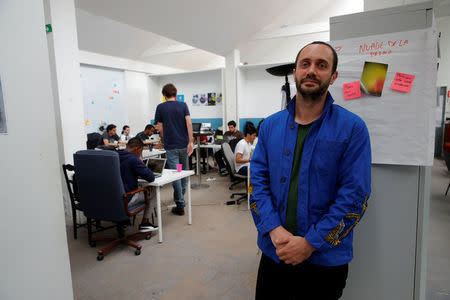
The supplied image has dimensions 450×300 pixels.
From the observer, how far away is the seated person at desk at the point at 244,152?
418cm

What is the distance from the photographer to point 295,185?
1.12m

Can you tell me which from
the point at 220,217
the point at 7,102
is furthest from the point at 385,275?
the point at 220,217

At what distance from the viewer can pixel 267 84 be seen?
802 centimetres

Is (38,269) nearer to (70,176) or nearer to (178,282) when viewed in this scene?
(178,282)

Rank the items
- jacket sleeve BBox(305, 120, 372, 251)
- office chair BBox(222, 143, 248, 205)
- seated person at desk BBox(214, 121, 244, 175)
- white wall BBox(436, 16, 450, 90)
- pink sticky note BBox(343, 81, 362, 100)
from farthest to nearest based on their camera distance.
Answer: white wall BBox(436, 16, 450, 90)
seated person at desk BBox(214, 121, 244, 175)
office chair BBox(222, 143, 248, 205)
pink sticky note BBox(343, 81, 362, 100)
jacket sleeve BBox(305, 120, 372, 251)

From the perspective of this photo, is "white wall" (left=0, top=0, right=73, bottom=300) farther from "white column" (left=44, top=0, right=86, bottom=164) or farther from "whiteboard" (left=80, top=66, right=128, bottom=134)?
"whiteboard" (left=80, top=66, right=128, bottom=134)

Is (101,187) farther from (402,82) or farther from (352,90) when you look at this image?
(402,82)

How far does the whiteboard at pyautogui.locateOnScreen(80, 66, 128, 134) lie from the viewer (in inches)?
266

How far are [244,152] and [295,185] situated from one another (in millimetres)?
3142

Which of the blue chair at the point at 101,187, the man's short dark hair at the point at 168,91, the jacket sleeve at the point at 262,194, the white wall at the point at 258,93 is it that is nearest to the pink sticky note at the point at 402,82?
the jacket sleeve at the point at 262,194

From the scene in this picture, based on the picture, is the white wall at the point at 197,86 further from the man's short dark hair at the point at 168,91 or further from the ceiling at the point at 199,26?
the man's short dark hair at the point at 168,91

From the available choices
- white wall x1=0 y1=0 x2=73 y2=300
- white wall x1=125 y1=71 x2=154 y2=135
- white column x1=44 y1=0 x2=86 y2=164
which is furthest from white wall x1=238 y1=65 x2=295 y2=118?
white wall x1=0 y1=0 x2=73 y2=300

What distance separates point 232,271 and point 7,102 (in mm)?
2042

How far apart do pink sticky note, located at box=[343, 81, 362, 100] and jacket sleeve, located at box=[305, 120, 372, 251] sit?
39cm
